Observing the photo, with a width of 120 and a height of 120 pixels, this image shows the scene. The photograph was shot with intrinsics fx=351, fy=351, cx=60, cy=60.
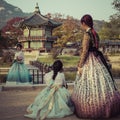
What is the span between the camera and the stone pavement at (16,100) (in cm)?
730

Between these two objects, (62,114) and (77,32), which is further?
(77,32)

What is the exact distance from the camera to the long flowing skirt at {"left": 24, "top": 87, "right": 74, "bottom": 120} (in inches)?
280

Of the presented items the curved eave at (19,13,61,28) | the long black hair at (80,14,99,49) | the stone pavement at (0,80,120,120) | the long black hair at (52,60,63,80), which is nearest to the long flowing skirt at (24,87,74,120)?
the stone pavement at (0,80,120,120)

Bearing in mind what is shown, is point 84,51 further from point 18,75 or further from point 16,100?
point 18,75

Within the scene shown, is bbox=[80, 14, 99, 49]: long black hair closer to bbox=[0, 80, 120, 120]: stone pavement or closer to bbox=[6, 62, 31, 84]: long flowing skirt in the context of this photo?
bbox=[0, 80, 120, 120]: stone pavement

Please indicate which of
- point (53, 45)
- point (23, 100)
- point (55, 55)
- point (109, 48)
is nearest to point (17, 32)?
point (53, 45)

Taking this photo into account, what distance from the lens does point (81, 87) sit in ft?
22.9

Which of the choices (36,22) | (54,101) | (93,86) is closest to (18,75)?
(54,101)

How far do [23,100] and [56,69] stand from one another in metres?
2.54

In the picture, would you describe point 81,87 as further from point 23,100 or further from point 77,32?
point 77,32

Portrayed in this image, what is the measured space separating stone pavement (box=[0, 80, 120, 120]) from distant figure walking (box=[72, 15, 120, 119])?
0.29 m

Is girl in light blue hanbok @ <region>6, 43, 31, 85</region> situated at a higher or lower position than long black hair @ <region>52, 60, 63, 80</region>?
lower

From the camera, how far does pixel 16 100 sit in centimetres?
967

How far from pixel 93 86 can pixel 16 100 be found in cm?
346
